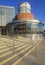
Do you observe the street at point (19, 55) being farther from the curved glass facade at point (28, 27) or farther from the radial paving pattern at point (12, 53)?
the curved glass facade at point (28, 27)

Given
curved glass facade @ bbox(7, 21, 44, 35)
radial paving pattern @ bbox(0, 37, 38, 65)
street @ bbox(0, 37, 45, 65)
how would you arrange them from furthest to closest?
curved glass facade @ bbox(7, 21, 44, 35)
street @ bbox(0, 37, 45, 65)
radial paving pattern @ bbox(0, 37, 38, 65)

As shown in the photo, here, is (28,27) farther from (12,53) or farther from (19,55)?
(19,55)

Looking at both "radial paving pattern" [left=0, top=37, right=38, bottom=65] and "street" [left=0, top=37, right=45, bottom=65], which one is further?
"street" [left=0, top=37, right=45, bottom=65]

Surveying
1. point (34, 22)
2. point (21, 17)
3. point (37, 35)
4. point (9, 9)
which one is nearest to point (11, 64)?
point (37, 35)

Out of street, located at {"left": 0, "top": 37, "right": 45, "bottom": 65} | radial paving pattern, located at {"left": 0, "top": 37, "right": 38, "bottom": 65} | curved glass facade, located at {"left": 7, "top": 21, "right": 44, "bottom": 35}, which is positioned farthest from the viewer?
curved glass facade, located at {"left": 7, "top": 21, "right": 44, "bottom": 35}

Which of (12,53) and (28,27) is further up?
(28,27)

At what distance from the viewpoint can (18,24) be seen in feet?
146

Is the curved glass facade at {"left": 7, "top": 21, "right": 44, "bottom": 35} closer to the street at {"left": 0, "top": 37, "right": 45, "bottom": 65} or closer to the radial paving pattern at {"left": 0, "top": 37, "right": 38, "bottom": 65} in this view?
the radial paving pattern at {"left": 0, "top": 37, "right": 38, "bottom": 65}

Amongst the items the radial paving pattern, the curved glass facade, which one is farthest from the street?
the curved glass facade

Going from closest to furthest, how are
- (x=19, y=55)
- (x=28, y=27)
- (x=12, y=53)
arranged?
1. (x=19, y=55)
2. (x=12, y=53)
3. (x=28, y=27)

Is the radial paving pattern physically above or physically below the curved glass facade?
below

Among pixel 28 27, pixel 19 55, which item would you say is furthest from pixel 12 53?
pixel 28 27

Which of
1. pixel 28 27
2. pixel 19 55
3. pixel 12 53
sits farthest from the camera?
pixel 28 27

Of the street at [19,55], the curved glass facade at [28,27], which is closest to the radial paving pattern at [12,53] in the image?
the street at [19,55]
